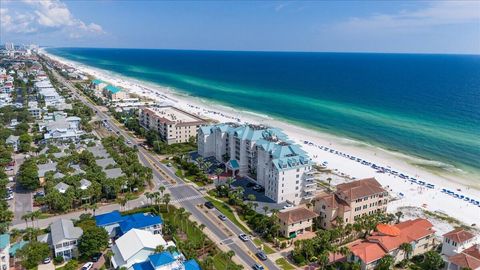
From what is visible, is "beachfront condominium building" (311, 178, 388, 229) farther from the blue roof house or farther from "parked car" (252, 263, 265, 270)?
the blue roof house

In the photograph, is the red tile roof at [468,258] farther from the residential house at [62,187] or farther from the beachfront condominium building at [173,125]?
the beachfront condominium building at [173,125]

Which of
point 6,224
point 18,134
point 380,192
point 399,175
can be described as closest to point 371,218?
point 380,192

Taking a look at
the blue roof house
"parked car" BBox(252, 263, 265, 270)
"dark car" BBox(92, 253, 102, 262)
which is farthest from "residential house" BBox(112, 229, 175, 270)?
"parked car" BBox(252, 263, 265, 270)

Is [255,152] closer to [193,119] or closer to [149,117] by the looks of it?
[193,119]

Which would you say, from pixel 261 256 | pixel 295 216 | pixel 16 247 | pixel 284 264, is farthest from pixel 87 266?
pixel 295 216

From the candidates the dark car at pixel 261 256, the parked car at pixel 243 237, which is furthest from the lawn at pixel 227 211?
the dark car at pixel 261 256

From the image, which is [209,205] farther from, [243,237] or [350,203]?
[350,203]

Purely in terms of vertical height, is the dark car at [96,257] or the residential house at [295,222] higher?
→ the residential house at [295,222]
